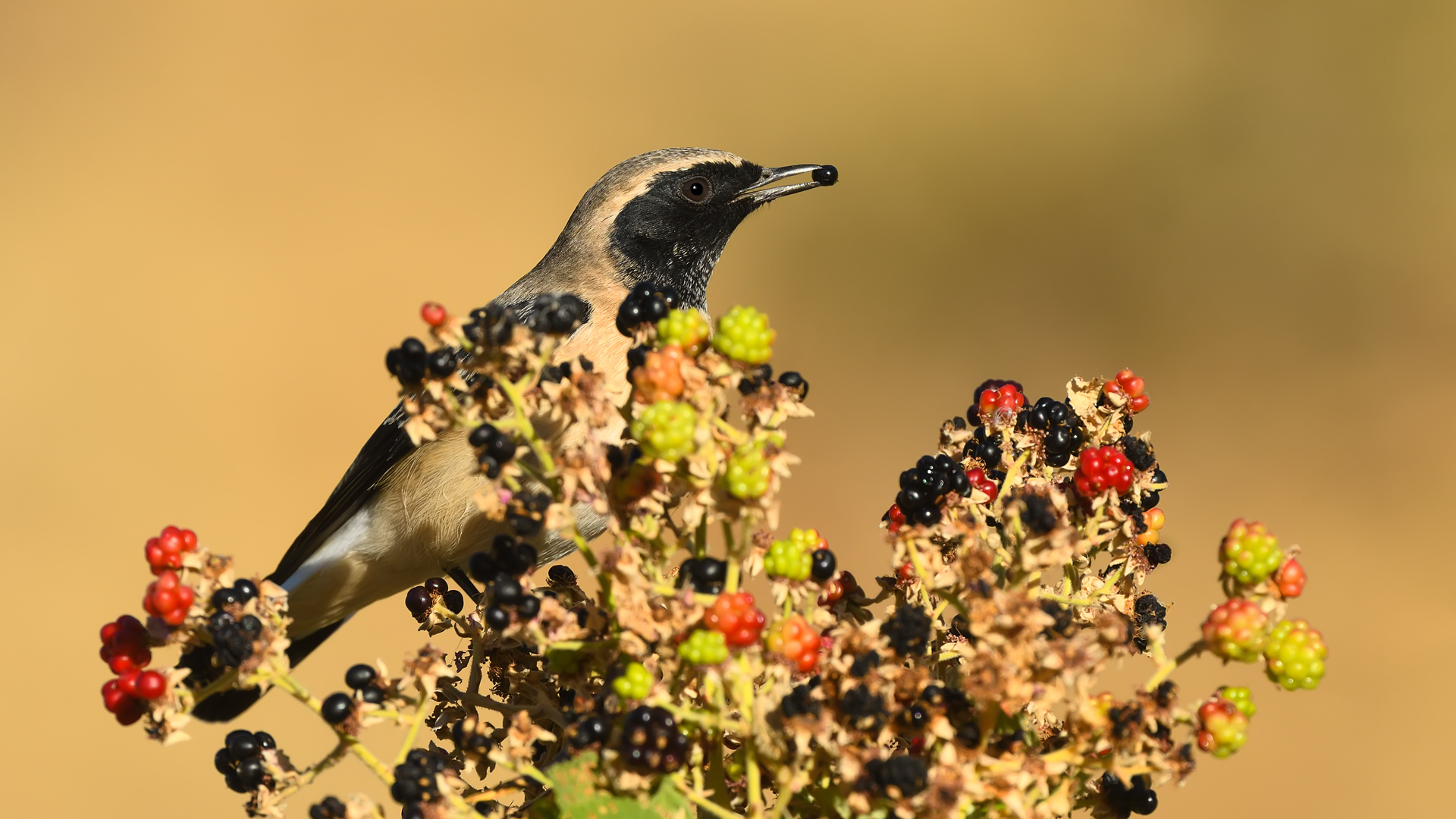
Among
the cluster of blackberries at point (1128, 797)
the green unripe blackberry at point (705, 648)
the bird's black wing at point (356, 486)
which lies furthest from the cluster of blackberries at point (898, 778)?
the bird's black wing at point (356, 486)

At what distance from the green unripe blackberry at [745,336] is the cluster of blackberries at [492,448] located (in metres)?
0.33

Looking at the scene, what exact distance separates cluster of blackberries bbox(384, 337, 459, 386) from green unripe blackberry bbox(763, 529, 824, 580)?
1.77 feet

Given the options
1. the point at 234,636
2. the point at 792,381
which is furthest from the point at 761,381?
the point at 234,636

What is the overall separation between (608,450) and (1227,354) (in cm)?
824

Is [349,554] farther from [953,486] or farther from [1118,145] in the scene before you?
[1118,145]

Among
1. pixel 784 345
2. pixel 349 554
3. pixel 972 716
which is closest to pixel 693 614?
pixel 972 716

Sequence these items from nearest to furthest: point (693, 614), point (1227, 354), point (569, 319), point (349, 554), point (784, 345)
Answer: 1. point (693, 614)
2. point (569, 319)
3. point (349, 554)
4. point (1227, 354)
5. point (784, 345)

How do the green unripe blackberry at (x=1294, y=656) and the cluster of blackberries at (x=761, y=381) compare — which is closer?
the green unripe blackberry at (x=1294, y=656)

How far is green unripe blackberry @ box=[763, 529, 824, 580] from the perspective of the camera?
1500 mm

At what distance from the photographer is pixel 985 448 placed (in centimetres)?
211

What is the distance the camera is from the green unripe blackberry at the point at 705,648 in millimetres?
1418

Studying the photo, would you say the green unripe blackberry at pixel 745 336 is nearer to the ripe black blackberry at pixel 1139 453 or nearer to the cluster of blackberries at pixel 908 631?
the cluster of blackberries at pixel 908 631

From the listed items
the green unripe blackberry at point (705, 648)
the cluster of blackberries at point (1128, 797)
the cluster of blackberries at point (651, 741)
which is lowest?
the cluster of blackberries at point (651, 741)

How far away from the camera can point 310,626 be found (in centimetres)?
459
